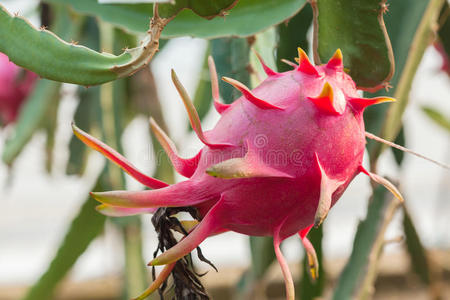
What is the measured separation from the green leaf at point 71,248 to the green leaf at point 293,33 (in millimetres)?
481

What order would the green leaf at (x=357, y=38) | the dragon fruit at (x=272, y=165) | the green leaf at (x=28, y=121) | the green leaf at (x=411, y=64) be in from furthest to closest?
the green leaf at (x=28, y=121), the green leaf at (x=411, y=64), the green leaf at (x=357, y=38), the dragon fruit at (x=272, y=165)

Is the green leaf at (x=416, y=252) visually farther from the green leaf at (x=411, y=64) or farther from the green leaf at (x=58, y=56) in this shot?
the green leaf at (x=58, y=56)

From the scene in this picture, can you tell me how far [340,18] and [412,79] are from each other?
0.62ft

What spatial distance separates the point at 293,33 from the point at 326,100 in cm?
33

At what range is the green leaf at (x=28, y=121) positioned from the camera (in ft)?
3.08

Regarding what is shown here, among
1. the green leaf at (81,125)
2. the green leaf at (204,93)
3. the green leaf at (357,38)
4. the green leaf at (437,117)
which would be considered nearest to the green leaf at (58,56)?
the green leaf at (357,38)

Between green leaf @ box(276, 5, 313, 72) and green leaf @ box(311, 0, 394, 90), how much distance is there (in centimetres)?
21

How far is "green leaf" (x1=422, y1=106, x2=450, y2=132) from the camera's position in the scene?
134cm

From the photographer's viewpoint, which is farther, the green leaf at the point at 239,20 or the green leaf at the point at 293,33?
the green leaf at the point at 293,33

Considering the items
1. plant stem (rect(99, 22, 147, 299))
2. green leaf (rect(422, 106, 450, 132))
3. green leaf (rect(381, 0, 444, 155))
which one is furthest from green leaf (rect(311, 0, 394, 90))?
green leaf (rect(422, 106, 450, 132))

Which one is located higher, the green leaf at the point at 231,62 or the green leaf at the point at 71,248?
the green leaf at the point at 231,62

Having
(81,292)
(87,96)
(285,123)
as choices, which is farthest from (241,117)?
(81,292)

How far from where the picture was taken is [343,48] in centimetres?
44

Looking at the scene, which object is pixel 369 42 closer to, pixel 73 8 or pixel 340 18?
pixel 340 18
